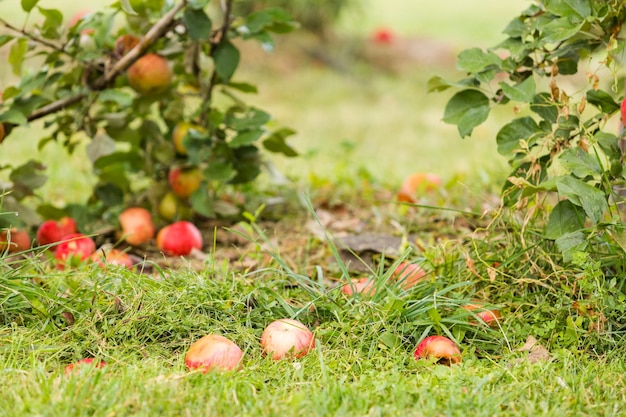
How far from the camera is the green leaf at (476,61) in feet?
7.21

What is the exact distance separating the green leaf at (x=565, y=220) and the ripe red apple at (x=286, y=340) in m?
0.70

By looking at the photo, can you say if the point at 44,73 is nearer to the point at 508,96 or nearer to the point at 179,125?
the point at 179,125

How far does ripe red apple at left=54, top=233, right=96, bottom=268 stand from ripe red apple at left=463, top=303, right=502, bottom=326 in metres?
1.16

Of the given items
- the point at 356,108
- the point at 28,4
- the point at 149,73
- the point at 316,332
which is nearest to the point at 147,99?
the point at 149,73

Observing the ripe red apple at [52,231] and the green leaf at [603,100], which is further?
the ripe red apple at [52,231]

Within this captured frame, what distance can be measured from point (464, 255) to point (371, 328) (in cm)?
44

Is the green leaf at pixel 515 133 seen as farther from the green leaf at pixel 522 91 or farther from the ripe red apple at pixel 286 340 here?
the ripe red apple at pixel 286 340

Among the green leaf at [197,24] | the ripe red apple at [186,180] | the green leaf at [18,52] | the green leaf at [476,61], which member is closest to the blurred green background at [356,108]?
the ripe red apple at [186,180]

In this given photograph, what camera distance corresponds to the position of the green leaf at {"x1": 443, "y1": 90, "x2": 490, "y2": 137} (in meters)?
2.25

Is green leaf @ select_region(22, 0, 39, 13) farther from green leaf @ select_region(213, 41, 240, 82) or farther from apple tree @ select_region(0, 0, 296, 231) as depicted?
green leaf @ select_region(213, 41, 240, 82)

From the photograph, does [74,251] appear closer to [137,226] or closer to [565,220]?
[137,226]

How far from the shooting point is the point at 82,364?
169 centimetres

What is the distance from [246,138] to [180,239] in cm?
44

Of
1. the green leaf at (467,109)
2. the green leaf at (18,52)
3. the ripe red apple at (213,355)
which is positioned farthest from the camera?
the green leaf at (18,52)
